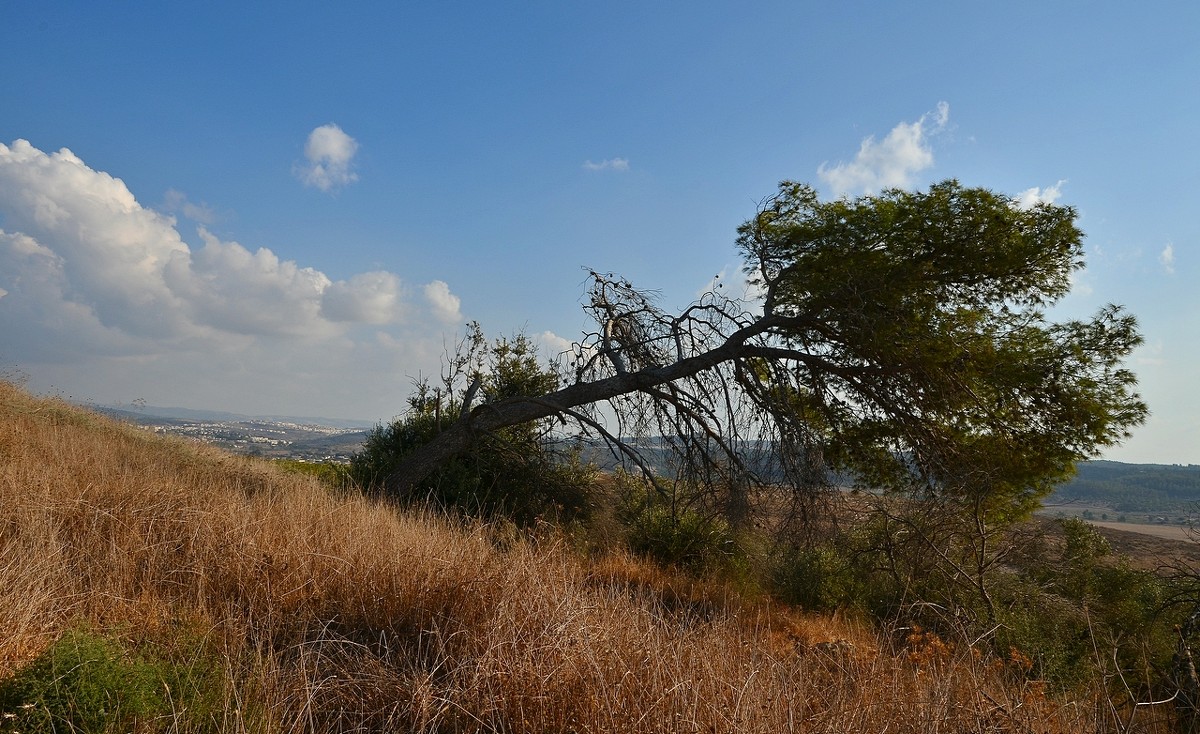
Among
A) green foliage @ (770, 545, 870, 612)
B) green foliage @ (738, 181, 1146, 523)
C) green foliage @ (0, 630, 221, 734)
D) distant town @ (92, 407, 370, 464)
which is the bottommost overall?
green foliage @ (770, 545, 870, 612)

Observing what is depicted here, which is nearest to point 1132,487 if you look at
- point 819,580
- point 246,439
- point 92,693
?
point 819,580

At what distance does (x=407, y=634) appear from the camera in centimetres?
443

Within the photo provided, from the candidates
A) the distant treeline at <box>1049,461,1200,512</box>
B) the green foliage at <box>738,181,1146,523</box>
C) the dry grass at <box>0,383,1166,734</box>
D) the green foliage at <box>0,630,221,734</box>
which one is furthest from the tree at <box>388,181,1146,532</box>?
the distant treeline at <box>1049,461,1200,512</box>

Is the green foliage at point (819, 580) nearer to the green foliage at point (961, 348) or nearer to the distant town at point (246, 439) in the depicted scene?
the green foliage at point (961, 348)

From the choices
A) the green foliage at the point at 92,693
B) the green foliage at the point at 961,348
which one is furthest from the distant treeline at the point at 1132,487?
the green foliage at the point at 92,693

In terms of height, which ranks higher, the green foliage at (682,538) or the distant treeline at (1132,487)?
the distant treeline at (1132,487)

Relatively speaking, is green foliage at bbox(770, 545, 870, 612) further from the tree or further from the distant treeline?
the distant treeline

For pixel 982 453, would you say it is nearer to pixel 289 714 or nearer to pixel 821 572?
pixel 821 572

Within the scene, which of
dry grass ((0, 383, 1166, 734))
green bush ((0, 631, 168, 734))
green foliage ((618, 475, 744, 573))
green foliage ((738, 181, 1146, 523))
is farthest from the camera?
green foliage ((618, 475, 744, 573))

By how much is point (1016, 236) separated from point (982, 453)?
316 cm

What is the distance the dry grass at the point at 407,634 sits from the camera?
304 cm

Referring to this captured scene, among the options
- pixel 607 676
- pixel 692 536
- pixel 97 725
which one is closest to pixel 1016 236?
pixel 692 536

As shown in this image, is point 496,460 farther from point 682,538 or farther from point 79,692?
point 79,692

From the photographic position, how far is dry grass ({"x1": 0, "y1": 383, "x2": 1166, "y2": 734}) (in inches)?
120
